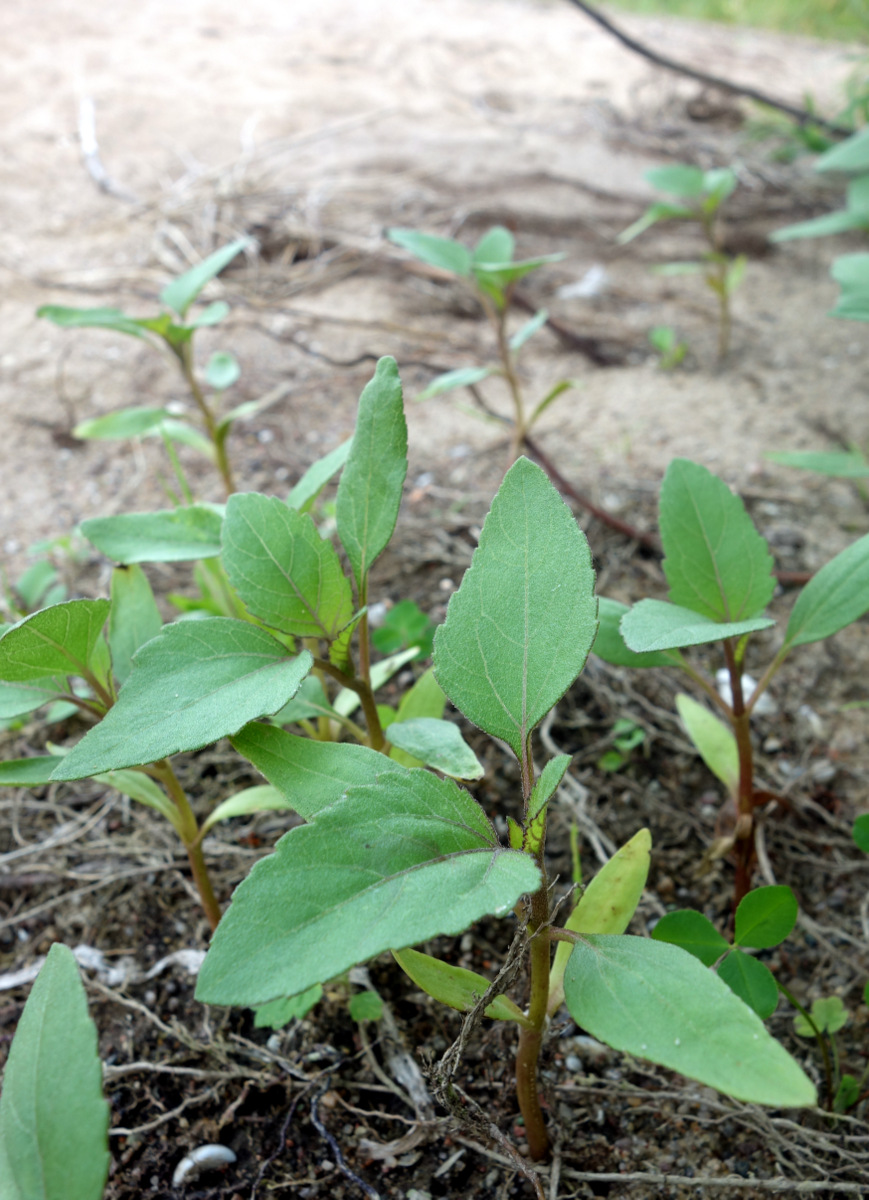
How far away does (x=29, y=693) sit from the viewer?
3.14 feet

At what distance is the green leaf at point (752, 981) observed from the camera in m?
0.91

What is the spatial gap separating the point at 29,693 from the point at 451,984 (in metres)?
0.57

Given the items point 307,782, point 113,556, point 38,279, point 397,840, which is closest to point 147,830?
point 113,556

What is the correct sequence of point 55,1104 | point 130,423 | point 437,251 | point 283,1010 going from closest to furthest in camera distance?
point 55,1104 < point 283,1010 < point 130,423 < point 437,251

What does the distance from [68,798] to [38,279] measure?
2075mm

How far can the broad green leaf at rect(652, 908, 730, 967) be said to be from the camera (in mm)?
938

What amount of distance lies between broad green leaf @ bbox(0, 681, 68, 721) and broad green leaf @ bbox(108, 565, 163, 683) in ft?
0.33

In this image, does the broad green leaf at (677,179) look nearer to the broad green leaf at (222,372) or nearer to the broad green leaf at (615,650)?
the broad green leaf at (222,372)

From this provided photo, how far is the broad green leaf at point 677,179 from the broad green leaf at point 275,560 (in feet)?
7.02

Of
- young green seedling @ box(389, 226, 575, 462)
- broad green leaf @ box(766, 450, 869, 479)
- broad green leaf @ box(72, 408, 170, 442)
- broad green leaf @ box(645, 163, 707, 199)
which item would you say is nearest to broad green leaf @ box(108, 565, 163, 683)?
broad green leaf @ box(72, 408, 170, 442)

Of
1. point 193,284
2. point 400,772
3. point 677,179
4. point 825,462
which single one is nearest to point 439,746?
point 400,772

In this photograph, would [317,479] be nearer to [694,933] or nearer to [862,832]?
[694,933]

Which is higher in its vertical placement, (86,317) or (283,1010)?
(86,317)

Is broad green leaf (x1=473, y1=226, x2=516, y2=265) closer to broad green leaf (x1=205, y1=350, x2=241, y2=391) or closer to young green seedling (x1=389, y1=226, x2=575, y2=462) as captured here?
young green seedling (x1=389, y1=226, x2=575, y2=462)
